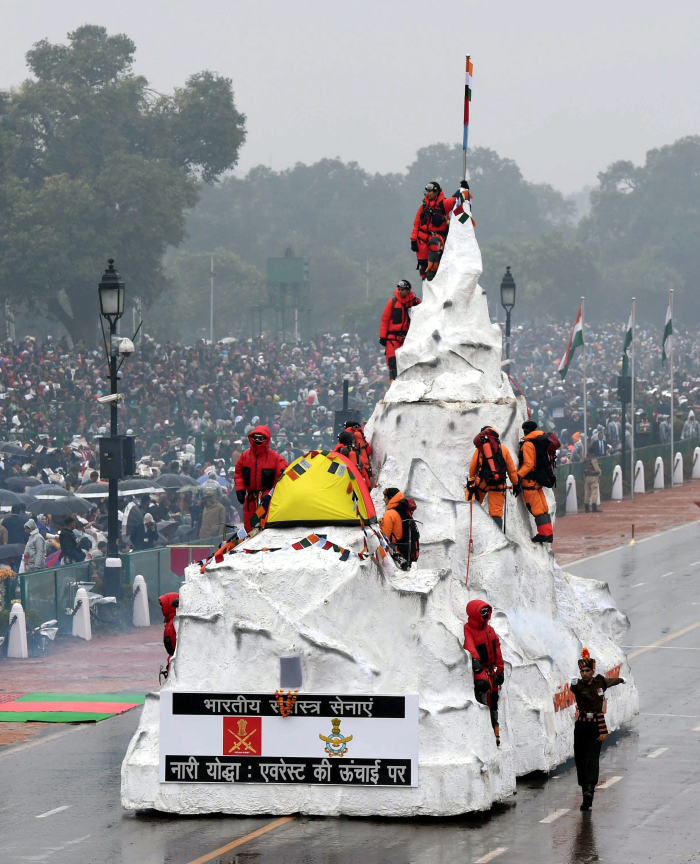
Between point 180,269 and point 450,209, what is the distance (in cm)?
10202

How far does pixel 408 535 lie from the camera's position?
1838 cm

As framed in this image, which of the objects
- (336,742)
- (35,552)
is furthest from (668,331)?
(336,742)

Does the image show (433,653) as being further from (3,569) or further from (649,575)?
(649,575)

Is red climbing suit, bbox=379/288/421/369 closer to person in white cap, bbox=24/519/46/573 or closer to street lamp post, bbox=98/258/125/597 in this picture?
street lamp post, bbox=98/258/125/597

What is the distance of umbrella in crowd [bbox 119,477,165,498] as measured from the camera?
1323 inches

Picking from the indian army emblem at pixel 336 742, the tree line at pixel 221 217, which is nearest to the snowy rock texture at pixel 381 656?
the indian army emblem at pixel 336 742

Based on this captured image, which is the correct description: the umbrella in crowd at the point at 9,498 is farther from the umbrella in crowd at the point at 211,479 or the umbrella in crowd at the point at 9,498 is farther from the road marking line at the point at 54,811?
the road marking line at the point at 54,811

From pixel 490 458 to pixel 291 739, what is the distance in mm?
4298

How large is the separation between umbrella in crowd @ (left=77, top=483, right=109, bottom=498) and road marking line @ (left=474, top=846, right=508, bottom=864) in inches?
760

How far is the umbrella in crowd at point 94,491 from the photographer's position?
3334 centimetres

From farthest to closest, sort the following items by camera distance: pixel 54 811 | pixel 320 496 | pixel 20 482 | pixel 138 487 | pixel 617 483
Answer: pixel 617 483 → pixel 138 487 → pixel 20 482 → pixel 320 496 → pixel 54 811

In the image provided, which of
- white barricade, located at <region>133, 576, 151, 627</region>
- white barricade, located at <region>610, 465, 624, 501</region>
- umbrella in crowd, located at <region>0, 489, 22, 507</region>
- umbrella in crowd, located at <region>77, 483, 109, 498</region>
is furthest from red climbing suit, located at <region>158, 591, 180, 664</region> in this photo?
white barricade, located at <region>610, 465, 624, 501</region>

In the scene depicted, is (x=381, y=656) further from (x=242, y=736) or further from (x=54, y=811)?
(x=54, y=811)

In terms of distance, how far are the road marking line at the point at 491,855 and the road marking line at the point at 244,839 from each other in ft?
0.17
